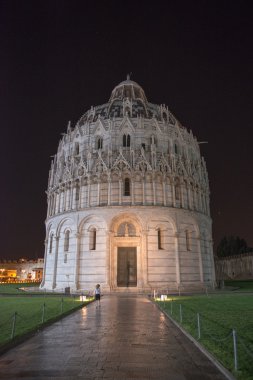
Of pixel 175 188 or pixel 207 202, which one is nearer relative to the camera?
pixel 175 188

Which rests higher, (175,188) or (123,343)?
(175,188)

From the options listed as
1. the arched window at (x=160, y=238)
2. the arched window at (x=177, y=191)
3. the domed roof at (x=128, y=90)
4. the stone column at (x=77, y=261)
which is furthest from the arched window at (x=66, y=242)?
the domed roof at (x=128, y=90)

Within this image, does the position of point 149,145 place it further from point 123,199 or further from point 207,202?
point 207,202

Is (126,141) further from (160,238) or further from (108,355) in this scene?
(108,355)

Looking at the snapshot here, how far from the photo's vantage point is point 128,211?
1390 inches

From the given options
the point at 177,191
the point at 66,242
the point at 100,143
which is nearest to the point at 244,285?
the point at 177,191

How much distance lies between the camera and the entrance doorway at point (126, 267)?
3400cm

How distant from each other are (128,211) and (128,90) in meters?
26.2

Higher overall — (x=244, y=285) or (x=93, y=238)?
(x=93, y=238)

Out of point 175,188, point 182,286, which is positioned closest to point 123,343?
point 182,286

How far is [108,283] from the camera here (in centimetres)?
3303

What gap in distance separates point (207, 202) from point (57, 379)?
40.2m

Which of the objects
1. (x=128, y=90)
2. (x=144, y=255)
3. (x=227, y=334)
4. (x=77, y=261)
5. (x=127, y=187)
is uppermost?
(x=128, y=90)

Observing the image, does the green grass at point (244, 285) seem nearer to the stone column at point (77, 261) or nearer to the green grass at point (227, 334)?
the stone column at point (77, 261)
